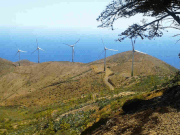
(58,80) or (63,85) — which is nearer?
(63,85)

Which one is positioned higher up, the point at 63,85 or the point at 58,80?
the point at 58,80

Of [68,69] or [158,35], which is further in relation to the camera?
[68,69]

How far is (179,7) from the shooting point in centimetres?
1168

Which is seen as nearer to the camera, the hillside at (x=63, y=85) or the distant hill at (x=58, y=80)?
the hillside at (x=63, y=85)

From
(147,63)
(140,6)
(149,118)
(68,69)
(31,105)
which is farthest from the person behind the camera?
(68,69)

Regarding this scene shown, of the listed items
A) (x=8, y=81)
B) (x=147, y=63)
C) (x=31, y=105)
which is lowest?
(x=31, y=105)

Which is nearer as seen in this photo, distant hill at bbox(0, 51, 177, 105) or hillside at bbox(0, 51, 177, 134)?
hillside at bbox(0, 51, 177, 134)

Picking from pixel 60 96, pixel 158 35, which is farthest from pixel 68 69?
pixel 158 35

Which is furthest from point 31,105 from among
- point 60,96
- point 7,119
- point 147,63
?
point 147,63

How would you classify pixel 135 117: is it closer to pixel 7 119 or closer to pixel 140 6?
pixel 140 6

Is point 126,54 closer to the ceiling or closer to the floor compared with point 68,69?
closer to the ceiling

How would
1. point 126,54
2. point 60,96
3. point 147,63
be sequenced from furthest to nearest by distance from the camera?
1. point 126,54
2. point 147,63
3. point 60,96

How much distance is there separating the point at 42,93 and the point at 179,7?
1943 inches

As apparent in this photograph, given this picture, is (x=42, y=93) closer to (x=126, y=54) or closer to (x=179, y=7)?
(x=179, y=7)
